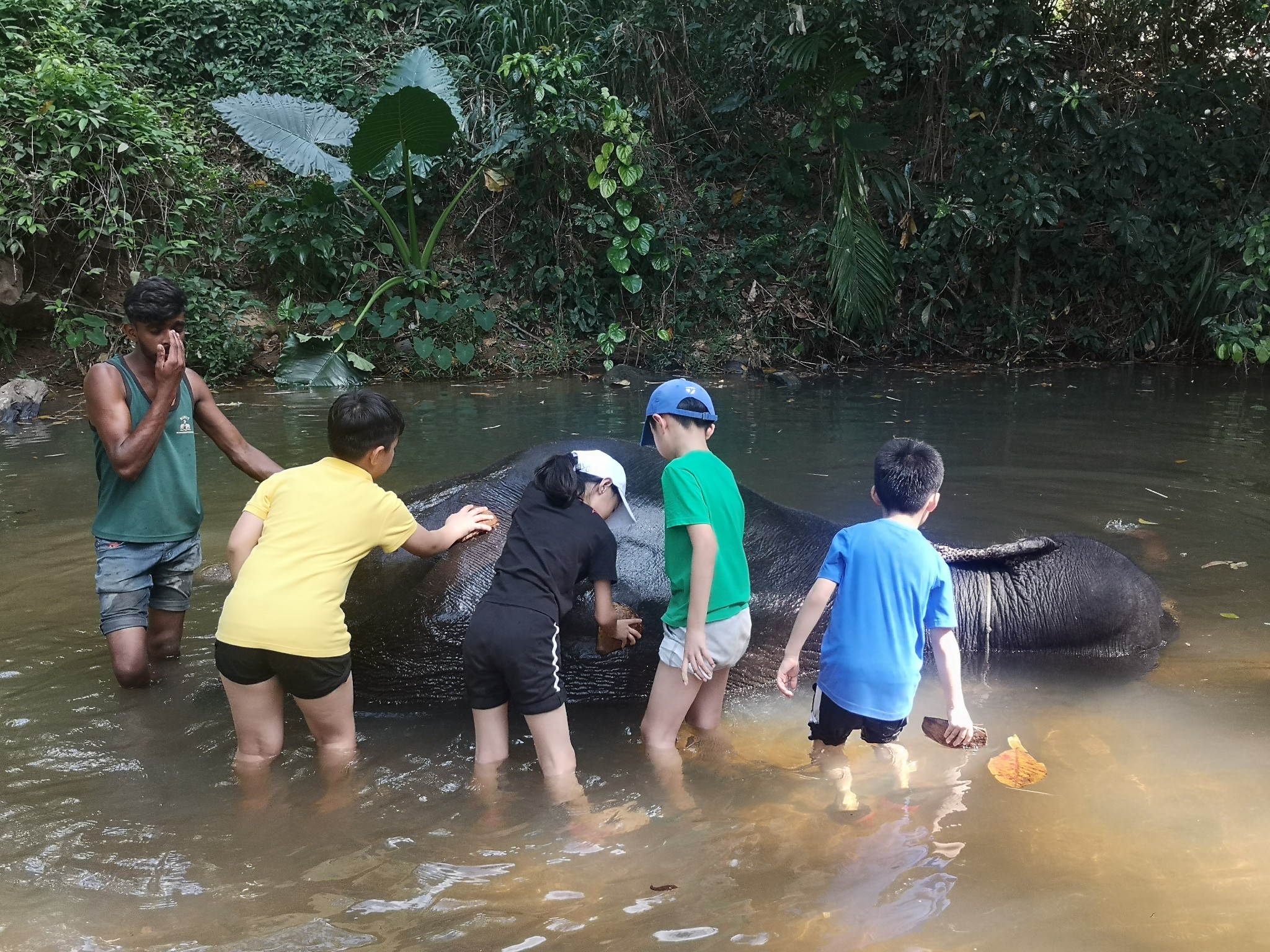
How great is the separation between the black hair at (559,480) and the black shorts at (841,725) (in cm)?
91

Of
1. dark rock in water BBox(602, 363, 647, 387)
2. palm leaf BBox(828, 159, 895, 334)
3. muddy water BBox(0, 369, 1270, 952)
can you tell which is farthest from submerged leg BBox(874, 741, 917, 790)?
palm leaf BBox(828, 159, 895, 334)

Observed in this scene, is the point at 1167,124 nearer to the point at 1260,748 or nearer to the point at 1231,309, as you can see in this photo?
the point at 1231,309

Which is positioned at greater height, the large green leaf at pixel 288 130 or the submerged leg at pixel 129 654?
the large green leaf at pixel 288 130

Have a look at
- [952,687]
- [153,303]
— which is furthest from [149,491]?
[952,687]

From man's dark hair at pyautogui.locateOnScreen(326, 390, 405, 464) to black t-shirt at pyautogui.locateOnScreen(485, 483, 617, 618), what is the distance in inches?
17.8

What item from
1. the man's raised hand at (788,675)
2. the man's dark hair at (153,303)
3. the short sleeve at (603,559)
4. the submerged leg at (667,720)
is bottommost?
the submerged leg at (667,720)

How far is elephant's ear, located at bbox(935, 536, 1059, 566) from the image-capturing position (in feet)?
13.0

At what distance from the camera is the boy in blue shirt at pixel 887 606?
2732 millimetres

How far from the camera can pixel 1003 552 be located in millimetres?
3975

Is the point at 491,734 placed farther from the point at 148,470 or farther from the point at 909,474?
the point at 148,470

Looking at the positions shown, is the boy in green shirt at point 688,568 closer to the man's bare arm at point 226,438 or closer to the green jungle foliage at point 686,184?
the man's bare arm at point 226,438

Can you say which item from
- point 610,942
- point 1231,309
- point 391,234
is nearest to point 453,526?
point 610,942

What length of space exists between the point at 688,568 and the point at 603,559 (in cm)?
25

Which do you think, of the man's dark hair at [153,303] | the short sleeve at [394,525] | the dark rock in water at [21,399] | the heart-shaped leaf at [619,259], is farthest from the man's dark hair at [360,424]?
the heart-shaped leaf at [619,259]
